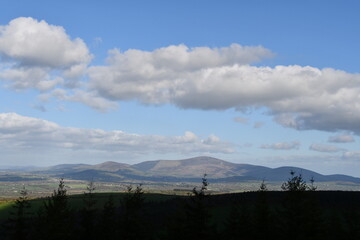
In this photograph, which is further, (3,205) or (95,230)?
(3,205)

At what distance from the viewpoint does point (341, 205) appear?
139m

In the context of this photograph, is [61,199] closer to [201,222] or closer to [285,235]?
[201,222]

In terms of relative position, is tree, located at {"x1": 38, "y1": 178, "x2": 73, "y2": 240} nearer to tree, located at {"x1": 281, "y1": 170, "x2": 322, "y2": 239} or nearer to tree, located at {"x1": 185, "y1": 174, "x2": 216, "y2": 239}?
tree, located at {"x1": 185, "y1": 174, "x2": 216, "y2": 239}

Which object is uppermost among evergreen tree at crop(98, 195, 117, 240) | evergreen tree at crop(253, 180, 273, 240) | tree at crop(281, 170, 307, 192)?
tree at crop(281, 170, 307, 192)

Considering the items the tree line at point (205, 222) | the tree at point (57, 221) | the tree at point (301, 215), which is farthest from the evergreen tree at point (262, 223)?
the tree at point (57, 221)

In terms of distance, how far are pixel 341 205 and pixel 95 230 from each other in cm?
9997

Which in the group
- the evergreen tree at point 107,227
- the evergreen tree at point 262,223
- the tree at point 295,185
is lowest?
the evergreen tree at point 107,227

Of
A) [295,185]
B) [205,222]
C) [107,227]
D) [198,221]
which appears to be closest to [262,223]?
[295,185]

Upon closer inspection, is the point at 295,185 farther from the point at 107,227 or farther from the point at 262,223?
the point at 107,227

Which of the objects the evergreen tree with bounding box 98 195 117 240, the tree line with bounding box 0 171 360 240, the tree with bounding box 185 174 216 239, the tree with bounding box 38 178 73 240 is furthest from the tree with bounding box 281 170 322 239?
the tree with bounding box 38 178 73 240

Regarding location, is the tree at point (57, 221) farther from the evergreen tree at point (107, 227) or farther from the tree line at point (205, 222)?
the evergreen tree at point (107, 227)

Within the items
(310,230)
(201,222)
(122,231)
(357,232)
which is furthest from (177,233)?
(357,232)

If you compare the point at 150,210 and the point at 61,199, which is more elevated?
the point at 61,199

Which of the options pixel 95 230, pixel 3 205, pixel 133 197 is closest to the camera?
pixel 133 197
